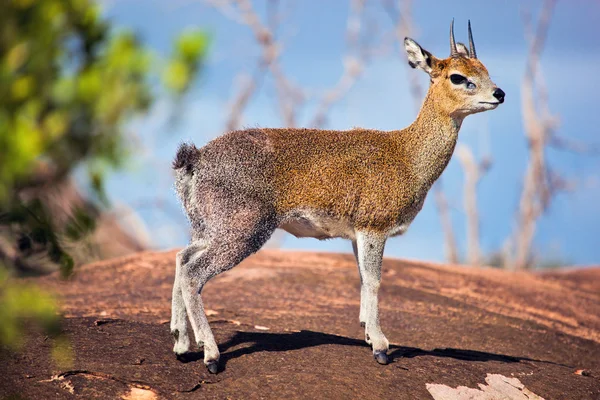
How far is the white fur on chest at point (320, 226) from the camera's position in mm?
7652

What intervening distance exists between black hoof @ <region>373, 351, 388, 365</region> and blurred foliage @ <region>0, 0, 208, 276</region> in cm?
419

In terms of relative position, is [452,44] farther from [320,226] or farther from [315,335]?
[315,335]

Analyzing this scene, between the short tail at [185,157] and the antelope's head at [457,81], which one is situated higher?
the antelope's head at [457,81]

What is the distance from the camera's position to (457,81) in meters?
8.25

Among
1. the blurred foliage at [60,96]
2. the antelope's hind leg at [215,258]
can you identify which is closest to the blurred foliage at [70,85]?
the blurred foliage at [60,96]

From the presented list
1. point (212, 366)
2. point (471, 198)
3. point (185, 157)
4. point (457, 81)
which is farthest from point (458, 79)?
point (471, 198)

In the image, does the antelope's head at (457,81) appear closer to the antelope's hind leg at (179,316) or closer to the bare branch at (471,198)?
the antelope's hind leg at (179,316)

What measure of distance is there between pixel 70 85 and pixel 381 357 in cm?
469

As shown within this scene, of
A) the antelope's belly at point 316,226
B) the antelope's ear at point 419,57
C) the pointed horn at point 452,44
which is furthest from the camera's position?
the pointed horn at point 452,44

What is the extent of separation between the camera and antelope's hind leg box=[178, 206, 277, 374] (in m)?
7.20

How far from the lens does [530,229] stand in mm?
25422

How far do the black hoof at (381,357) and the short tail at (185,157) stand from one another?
267 centimetres

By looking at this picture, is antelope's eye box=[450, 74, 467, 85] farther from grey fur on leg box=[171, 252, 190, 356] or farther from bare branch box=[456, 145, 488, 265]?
bare branch box=[456, 145, 488, 265]

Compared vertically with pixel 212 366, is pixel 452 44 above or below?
above
